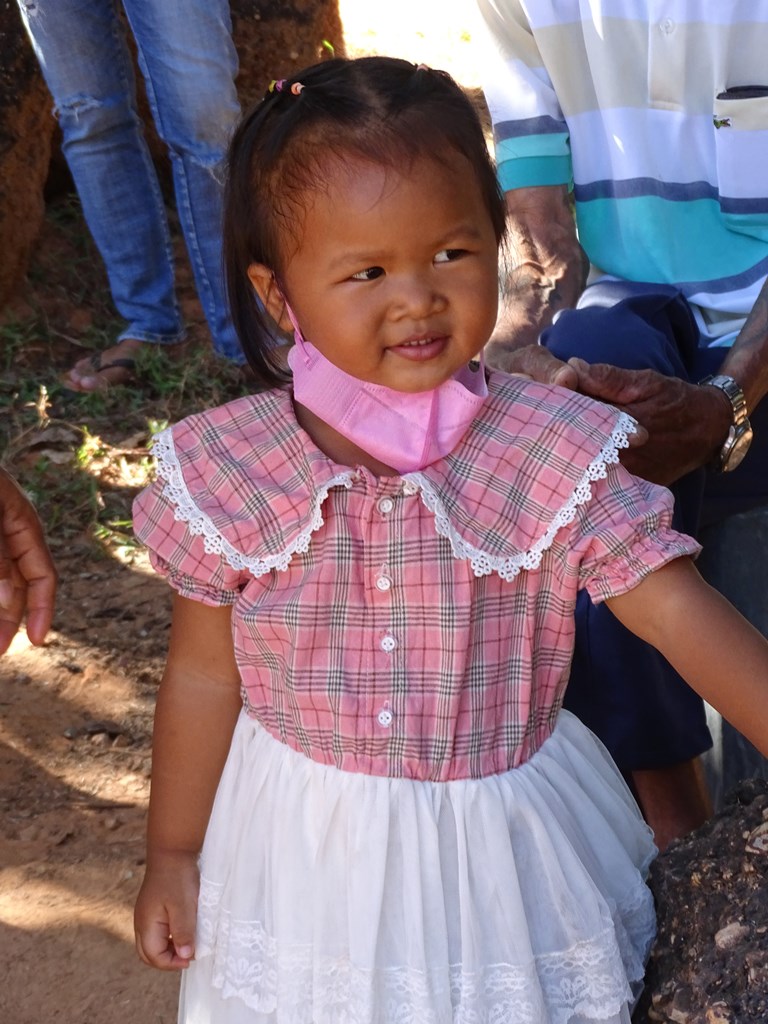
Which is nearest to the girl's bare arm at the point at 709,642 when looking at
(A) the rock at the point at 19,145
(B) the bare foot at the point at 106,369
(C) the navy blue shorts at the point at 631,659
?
(C) the navy blue shorts at the point at 631,659

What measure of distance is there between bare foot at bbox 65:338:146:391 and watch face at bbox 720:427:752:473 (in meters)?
2.82

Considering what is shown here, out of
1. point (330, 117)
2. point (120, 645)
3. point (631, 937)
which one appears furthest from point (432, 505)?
point (120, 645)

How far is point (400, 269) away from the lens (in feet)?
5.42

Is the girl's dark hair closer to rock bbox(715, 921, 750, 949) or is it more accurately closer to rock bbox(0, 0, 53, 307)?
rock bbox(715, 921, 750, 949)

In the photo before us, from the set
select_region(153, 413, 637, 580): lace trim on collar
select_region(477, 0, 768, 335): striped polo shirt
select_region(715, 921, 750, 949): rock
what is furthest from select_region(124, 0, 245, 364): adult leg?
select_region(715, 921, 750, 949): rock

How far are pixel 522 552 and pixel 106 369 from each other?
334cm

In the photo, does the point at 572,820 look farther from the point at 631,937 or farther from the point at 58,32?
the point at 58,32

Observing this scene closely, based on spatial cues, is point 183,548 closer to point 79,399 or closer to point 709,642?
point 709,642

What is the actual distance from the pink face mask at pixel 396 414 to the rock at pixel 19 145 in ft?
12.0

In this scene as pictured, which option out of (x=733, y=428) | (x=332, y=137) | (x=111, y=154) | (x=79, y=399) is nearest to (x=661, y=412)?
(x=733, y=428)

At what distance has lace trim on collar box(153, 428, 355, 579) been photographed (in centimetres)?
176

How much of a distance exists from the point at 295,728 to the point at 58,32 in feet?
11.2

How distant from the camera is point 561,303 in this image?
278 centimetres

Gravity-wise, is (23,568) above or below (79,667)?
above
